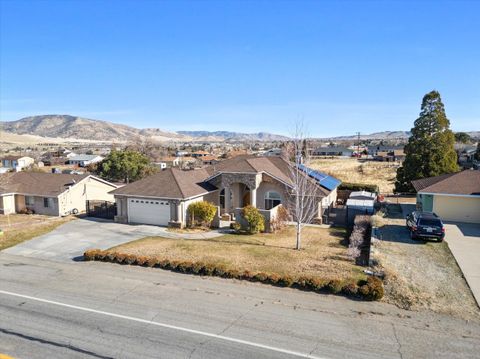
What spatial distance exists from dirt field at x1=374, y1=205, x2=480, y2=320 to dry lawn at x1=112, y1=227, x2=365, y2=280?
186 cm

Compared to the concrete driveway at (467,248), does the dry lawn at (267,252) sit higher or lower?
lower

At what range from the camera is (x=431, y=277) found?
56.3ft

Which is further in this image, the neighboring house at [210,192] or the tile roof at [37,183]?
the tile roof at [37,183]

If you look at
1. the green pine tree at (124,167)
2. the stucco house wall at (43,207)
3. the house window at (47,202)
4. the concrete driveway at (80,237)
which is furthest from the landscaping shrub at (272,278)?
the green pine tree at (124,167)

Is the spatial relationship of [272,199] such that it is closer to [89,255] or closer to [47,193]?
[89,255]

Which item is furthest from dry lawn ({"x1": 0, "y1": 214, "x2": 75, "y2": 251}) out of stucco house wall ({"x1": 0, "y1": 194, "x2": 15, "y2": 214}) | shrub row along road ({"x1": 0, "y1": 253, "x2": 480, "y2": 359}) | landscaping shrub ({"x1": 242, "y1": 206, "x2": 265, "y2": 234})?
landscaping shrub ({"x1": 242, "y1": 206, "x2": 265, "y2": 234})

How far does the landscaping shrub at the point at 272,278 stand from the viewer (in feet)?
50.1

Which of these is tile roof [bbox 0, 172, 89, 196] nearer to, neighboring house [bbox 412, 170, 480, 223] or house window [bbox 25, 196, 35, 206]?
house window [bbox 25, 196, 35, 206]

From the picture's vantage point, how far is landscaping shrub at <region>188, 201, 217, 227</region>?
2995cm

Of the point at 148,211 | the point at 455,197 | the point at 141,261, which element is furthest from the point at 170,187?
the point at 455,197

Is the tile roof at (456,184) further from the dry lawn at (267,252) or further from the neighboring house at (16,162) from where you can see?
the neighboring house at (16,162)

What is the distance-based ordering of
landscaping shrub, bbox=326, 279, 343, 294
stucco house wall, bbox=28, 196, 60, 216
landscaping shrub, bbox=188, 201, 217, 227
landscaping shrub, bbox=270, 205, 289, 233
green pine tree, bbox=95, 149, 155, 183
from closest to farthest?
landscaping shrub, bbox=326, 279, 343, 294 → landscaping shrub, bbox=270, 205, 289, 233 → landscaping shrub, bbox=188, 201, 217, 227 → stucco house wall, bbox=28, 196, 60, 216 → green pine tree, bbox=95, 149, 155, 183

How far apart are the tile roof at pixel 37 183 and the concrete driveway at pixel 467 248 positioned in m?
32.8

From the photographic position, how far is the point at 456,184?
30141 mm
